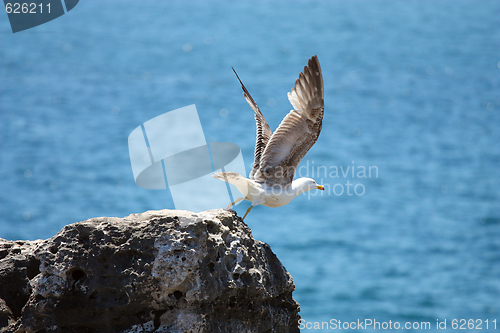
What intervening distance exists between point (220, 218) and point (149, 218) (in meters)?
0.71

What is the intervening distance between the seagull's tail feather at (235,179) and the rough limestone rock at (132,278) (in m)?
0.85

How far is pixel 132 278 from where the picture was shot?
14.7 ft

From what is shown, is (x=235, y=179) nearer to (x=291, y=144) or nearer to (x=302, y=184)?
(x=291, y=144)

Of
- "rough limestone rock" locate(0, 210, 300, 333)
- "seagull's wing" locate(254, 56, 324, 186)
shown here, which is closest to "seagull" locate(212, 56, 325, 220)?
"seagull's wing" locate(254, 56, 324, 186)

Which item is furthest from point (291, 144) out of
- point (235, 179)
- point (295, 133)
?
point (235, 179)

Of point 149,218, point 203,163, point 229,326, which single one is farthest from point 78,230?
point 203,163

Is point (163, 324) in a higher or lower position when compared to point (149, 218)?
lower

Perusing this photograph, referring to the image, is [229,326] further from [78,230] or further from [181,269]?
[78,230]

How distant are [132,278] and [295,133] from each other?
A: 2865 mm

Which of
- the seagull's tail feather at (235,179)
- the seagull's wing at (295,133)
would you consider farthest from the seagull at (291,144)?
the seagull's tail feather at (235,179)

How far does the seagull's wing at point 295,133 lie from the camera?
627 centimetres

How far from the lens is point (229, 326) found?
488 centimetres

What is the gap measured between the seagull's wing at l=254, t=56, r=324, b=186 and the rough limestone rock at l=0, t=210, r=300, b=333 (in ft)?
5.07

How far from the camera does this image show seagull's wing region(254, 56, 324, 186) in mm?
6266
